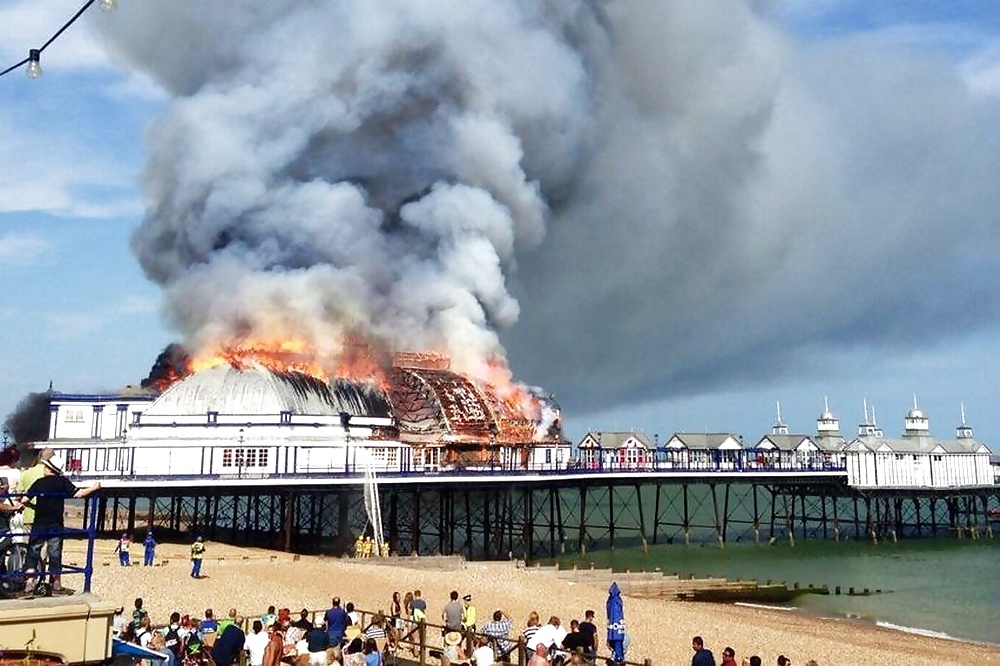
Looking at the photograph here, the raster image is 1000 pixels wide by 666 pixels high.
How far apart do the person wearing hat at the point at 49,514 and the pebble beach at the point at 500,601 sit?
14.4 m

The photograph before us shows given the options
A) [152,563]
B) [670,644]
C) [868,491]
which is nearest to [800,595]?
[670,644]

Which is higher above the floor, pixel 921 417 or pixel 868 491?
pixel 921 417

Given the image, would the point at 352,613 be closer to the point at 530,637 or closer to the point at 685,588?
the point at 530,637

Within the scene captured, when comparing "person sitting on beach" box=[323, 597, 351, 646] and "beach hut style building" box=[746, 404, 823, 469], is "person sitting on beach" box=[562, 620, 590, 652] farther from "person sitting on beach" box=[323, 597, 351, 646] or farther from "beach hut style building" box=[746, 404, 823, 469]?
"beach hut style building" box=[746, 404, 823, 469]

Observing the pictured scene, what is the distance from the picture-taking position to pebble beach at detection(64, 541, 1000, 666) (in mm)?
24266

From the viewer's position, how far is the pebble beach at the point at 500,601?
2427cm

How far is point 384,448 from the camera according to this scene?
4891 cm

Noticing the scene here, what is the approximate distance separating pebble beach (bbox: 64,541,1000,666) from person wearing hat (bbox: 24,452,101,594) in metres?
14.4

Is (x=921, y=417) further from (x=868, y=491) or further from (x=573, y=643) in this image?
(x=573, y=643)

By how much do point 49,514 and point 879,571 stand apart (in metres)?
48.4

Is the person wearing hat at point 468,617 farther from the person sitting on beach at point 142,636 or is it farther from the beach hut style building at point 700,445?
the beach hut style building at point 700,445

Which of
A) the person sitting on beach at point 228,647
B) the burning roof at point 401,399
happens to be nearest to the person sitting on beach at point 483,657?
the person sitting on beach at point 228,647

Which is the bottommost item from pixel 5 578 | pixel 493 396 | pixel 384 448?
pixel 5 578

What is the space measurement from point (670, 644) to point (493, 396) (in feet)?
123
